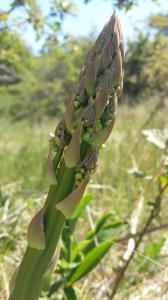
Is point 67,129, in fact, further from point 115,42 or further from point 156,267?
point 156,267

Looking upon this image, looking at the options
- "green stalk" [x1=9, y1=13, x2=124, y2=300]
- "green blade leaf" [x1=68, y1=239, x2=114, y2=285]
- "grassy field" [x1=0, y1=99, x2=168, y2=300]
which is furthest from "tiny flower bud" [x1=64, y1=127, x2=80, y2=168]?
"green blade leaf" [x1=68, y1=239, x2=114, y2=285]

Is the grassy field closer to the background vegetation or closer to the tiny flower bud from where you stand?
the background vegetation

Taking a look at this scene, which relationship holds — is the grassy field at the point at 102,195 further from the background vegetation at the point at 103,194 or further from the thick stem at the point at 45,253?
the thick stem at the point at 45,253

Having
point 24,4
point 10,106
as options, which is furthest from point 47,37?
point 10,106

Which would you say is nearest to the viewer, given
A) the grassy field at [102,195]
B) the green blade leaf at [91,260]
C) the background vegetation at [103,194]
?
the green blade leaf at [91,260]

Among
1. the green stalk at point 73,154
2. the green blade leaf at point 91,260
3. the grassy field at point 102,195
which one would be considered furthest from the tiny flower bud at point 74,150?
the green blade leaf at point 91,260

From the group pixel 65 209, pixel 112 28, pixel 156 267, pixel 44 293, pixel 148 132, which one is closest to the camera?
pixel 65 209

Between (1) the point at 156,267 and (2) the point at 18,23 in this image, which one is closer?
(1) the point at 156,267
